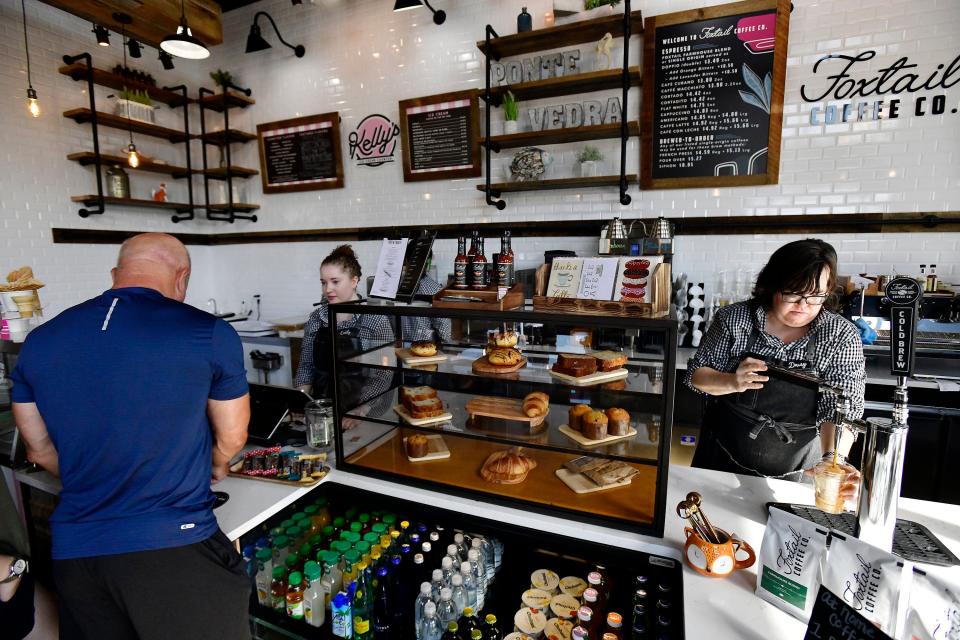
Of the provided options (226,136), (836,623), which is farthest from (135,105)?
(836,623)

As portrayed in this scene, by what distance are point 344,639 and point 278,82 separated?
5132 mm

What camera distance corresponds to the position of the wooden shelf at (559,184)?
3697mm

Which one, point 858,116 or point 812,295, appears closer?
point 812,295

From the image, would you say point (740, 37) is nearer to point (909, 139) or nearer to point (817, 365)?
point (909, 139)

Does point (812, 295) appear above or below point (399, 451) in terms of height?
above

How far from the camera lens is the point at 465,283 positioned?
1785mm

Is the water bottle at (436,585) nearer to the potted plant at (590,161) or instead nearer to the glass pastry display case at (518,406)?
the glass pastry display case at (518,406)

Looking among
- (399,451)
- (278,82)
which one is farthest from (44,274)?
(399,451)

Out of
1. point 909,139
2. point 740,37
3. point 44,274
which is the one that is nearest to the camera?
point 909,139

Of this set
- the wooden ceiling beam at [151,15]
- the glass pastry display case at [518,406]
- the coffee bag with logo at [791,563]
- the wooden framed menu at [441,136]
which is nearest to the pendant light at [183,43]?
the wooden ceiling beam at [151,15]

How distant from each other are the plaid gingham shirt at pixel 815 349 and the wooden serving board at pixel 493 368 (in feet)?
2.75

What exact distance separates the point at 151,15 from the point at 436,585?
4786 mm

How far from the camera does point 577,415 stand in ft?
5.43

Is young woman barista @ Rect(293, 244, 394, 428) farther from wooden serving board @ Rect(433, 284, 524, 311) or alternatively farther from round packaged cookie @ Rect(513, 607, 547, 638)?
round packaged cookie @ Rect(513, 607, 547, 638)
